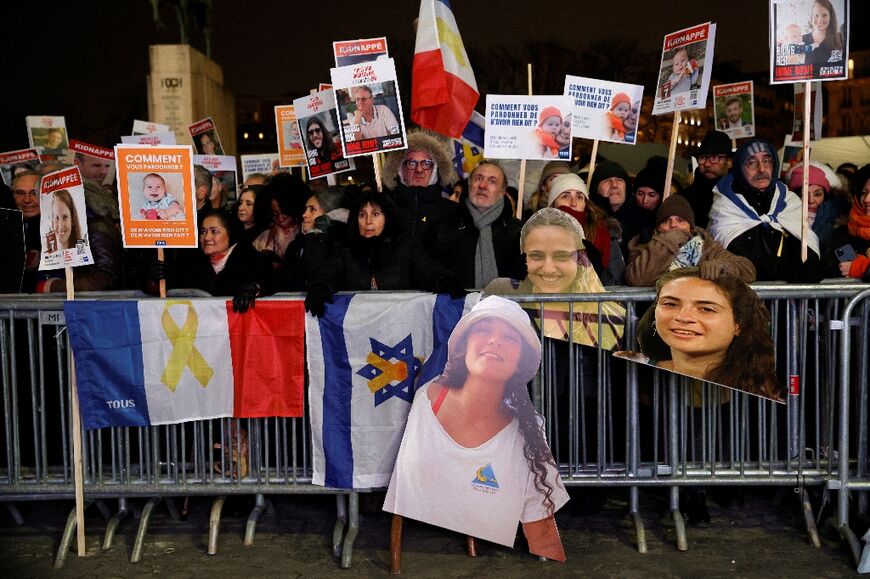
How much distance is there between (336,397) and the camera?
5.90 m

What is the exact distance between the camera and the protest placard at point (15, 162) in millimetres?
9492

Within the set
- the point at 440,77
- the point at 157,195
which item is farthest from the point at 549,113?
the point at 157,195

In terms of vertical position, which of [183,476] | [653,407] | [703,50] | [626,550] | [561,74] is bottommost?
[626,550]

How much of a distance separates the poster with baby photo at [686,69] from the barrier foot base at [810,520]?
3091mm

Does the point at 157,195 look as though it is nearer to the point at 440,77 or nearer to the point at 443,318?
the point at 443,318

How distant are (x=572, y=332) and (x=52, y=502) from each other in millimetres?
3736

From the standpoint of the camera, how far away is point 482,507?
5461 mm

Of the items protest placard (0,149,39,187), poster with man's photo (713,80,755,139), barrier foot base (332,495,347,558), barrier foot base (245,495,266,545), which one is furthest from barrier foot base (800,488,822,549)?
protest placard (0,149,39,187)

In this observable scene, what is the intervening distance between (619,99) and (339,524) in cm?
399

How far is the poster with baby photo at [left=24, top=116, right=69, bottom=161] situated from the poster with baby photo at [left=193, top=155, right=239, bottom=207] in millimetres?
1454

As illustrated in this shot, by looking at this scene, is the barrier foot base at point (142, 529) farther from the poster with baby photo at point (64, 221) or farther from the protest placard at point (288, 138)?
the protest placard at point (288, 138)

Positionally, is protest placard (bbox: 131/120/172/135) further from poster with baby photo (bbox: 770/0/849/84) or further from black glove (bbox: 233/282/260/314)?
poster with baby photo (bbox: 770/0/849/84)

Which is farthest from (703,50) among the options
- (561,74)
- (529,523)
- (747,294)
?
(561,74)

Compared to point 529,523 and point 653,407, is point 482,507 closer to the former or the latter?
point 529,523
